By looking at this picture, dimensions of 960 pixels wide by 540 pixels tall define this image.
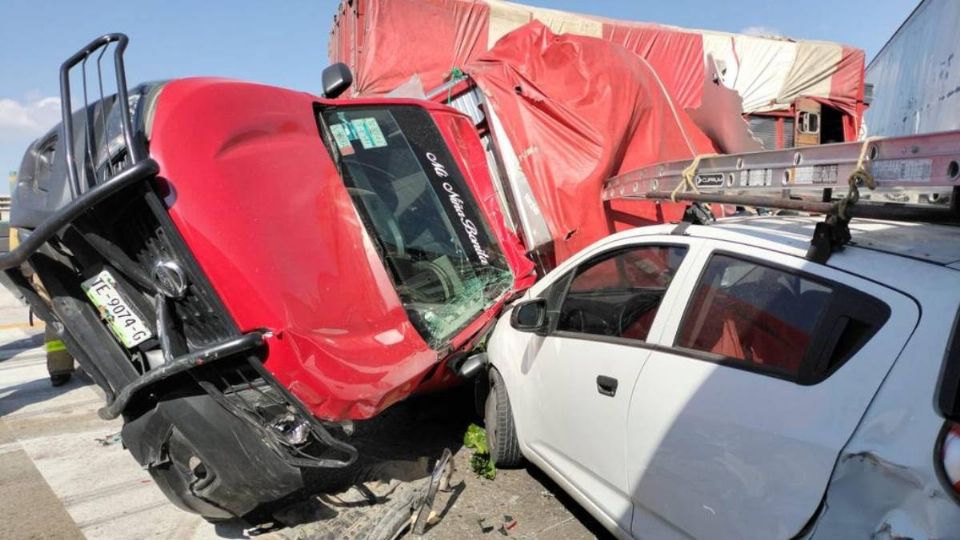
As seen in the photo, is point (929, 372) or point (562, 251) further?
point (562, 251)

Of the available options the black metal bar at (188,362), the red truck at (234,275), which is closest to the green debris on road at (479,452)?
the red truck at (234,275)

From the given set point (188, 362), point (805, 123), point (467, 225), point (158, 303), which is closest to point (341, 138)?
point (467, 225)

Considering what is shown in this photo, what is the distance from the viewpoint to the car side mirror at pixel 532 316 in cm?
338

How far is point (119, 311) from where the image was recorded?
2.69 m

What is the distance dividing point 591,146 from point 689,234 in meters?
2.33

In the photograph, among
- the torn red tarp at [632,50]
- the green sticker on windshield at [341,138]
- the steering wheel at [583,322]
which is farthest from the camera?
the torn red tarp at [632,50]

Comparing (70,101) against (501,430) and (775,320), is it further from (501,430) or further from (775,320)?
(775,320)

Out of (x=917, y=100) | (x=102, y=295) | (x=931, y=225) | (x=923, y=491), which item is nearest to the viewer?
(x=923, y=491)

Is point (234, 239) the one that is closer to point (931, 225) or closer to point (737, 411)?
point (737, 411)

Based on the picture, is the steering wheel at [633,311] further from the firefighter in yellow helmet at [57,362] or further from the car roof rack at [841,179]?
the firefighter in yellow helmet at [57,362]

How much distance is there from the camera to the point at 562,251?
15.4ft

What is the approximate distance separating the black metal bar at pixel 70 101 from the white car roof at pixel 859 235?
226 centimetres

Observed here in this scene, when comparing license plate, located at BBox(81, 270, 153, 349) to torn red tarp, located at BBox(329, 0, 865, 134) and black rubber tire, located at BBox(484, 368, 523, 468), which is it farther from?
torn red tarp, located at BBox(329, 0, 865, 134)

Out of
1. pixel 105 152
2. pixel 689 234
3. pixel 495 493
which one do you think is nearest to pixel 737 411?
pixel 689 234
